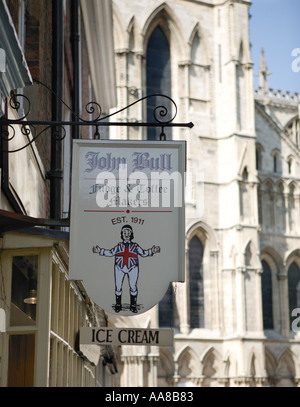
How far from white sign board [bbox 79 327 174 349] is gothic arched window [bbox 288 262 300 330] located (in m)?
30.7

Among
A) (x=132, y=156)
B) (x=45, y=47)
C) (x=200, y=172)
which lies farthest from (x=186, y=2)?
(x=132, y=156)

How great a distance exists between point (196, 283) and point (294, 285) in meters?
5.87

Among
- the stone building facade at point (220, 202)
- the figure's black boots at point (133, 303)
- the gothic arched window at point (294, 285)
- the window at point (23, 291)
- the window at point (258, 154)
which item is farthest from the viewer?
the window at point (258, 154)

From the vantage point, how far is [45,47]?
8805mm

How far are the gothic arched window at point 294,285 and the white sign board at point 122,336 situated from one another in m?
30.7

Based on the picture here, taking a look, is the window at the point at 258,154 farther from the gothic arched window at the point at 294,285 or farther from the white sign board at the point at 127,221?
the white sign board at the point at 127,221

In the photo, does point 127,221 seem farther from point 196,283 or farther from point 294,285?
point 294,285

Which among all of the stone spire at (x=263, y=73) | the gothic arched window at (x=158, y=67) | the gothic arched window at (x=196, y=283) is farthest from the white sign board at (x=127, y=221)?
the stone spire at (x=263, y=73)

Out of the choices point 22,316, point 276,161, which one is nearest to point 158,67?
point 276,161

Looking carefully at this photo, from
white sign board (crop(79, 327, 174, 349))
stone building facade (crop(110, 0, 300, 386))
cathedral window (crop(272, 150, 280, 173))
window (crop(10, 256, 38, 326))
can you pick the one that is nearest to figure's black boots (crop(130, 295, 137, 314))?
white sign board (crop(79, 327, 174, 349))

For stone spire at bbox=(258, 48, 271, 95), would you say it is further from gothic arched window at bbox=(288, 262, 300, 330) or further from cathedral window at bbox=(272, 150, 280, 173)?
gothic arched window at bbox=(288, 262, 300, 330)

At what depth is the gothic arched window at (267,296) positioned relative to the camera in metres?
34.2

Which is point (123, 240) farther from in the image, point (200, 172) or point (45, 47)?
point (200, 172)

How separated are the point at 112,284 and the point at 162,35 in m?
30.8
